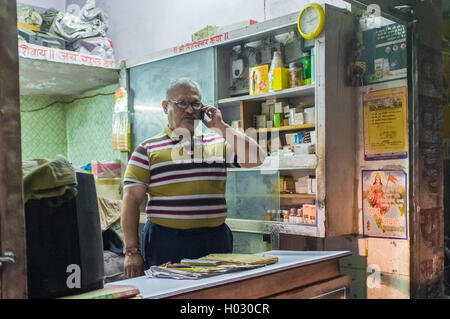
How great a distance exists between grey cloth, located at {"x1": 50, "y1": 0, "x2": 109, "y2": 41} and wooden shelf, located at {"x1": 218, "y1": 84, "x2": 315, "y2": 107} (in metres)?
1.98

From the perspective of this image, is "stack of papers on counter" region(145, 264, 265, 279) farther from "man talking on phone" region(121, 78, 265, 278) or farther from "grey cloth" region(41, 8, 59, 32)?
"grey cloth" region(41, 8, 59, 32)

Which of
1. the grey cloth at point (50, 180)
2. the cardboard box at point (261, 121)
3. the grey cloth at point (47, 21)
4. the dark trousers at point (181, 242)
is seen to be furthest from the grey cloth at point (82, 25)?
the grey cloth at point (50, 180)

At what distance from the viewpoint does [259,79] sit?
12.8ft

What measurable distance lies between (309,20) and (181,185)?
1.61m

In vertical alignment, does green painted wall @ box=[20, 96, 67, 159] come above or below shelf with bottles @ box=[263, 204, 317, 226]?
above

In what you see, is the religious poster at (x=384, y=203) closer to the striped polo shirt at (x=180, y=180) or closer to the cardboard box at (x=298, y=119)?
the cardboard box at (x=298, y=119)

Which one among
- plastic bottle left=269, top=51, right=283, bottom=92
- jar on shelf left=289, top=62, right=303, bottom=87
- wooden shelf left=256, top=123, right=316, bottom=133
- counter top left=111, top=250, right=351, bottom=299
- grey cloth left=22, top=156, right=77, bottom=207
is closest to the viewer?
grey cloth left=22, top=156, right=77, bottom=207

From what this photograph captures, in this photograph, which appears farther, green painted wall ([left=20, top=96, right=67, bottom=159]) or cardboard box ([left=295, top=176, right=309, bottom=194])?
green painted wall ([left=20, top=96, right=67, bottom=159])

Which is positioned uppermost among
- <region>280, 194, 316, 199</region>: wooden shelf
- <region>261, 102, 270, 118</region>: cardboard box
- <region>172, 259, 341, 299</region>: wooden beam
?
<region>261, 102, 270, 118</region>: cardboard box

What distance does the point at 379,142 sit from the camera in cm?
337

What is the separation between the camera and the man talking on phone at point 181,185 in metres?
2.49

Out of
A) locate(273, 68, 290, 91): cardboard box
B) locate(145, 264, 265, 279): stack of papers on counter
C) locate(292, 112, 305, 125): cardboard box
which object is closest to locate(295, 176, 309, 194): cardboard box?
locate(292, 112, 305, 125): cardboard box

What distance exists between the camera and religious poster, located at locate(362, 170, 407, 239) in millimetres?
3225
